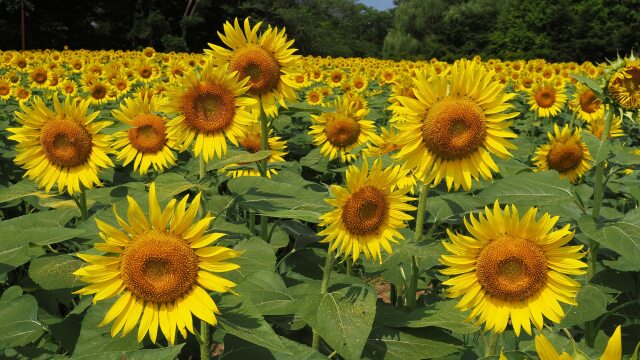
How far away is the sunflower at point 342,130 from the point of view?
5.34m

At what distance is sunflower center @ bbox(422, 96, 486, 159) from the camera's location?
261 cm

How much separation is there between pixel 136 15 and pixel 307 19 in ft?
74.7

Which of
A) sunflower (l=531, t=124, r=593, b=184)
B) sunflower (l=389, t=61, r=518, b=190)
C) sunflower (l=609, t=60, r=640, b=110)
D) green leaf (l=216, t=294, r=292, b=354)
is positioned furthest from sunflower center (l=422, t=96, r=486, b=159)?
sunflower (l=531, t=124, r=593, b=184)

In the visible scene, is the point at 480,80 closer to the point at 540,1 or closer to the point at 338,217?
the point at 338,217

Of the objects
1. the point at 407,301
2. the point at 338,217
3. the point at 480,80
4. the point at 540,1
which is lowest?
the point at 407,301

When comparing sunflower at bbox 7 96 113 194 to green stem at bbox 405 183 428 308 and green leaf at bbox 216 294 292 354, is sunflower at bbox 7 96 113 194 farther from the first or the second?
green stem at bbox 405 183 428 308

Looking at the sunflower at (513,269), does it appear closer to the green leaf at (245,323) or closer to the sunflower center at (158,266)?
the green leaf at (245,323)

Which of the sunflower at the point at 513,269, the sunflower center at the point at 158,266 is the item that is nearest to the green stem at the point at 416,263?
the sunflower at the point at 513,269

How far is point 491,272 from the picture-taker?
7.29 feet

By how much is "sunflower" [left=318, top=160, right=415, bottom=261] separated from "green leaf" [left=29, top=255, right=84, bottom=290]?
3.46 feet

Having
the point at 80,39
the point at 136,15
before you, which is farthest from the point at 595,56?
the point at 80,39

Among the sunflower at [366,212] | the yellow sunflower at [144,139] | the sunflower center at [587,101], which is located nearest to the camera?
the sunflower at [366,212]

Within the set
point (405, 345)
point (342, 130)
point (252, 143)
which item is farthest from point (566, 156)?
point (405, 345)

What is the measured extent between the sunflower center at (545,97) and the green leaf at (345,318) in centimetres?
709
